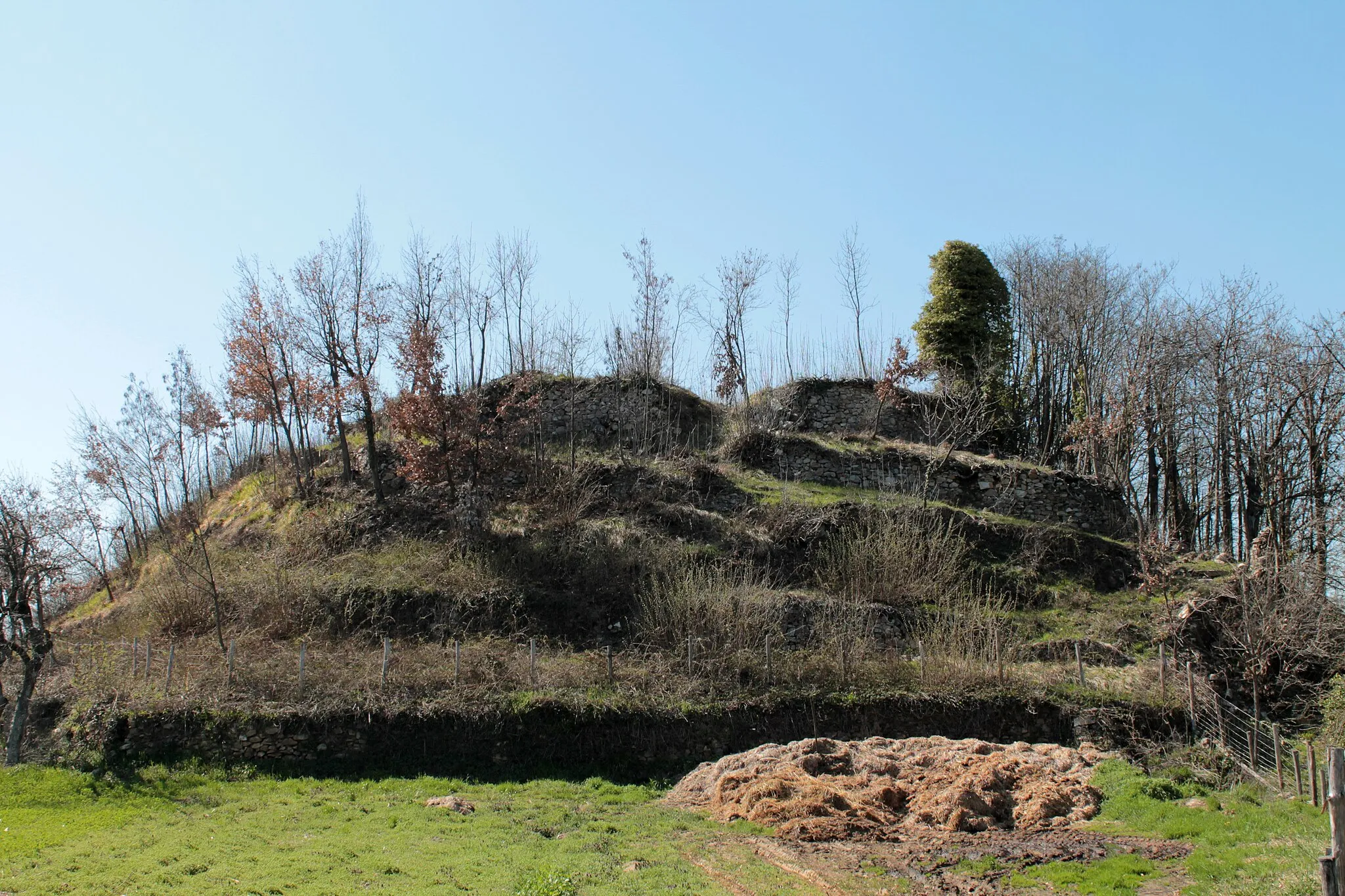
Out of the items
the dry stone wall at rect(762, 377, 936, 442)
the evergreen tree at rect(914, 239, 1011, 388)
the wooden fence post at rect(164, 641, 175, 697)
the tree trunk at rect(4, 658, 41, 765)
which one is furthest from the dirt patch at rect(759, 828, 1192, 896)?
the evergreen tree at rect(914, 239, 1011, 388)

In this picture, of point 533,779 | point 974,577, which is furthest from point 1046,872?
point 974,577

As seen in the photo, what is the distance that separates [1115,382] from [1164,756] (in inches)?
754

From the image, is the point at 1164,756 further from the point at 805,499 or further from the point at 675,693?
the point at 805,499

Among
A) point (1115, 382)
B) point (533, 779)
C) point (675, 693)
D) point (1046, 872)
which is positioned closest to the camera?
point (1046, 872)

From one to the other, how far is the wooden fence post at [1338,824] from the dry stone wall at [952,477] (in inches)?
893

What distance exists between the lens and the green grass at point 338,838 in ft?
36.0

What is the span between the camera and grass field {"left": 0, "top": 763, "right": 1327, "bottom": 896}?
1070cm

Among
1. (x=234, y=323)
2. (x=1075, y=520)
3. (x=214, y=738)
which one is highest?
(x=234, y=323)

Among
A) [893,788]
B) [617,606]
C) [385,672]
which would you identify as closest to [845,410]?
[617,606]

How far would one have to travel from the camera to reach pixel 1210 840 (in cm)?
1177

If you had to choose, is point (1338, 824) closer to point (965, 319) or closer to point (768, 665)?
point (768, 665)

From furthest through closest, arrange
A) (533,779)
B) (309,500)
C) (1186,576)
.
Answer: (309,500)
(1186,576)
(533,779)

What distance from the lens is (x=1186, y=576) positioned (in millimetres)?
25562

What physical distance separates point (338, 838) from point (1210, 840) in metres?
11.3
